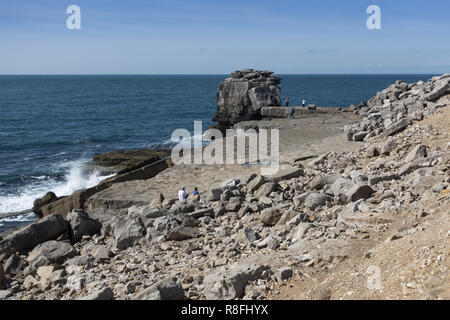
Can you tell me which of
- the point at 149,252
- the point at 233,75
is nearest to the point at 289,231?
the point at 149,252

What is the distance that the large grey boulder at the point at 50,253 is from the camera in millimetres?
9641

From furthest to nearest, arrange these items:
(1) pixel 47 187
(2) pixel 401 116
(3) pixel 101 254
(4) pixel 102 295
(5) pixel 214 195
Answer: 1. (1) pixel 47 187
2. (2) pixel 401 116
3. (5) pixel 214 195
4. (3) pixel 101 254
5. (4) pixel 102 295

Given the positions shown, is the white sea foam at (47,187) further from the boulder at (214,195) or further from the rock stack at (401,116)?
the rock stack at (401,116)

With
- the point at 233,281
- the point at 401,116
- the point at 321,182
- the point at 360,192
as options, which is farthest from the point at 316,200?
the point at 401,116

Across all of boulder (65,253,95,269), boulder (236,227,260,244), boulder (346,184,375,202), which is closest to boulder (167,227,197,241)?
boulder (236,227,260,244)

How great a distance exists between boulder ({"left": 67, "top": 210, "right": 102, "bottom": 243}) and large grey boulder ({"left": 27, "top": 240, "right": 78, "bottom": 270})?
859 millimetres

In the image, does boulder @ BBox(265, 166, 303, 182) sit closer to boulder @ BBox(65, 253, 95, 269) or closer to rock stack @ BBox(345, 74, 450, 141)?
rock stack @ BBox(345, 74, 450, 141)

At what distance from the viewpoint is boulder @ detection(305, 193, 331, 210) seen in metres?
10.4

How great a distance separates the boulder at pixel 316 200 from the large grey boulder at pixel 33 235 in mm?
6296

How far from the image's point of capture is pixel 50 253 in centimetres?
986

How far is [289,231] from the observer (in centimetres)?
928

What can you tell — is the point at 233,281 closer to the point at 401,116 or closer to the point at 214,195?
the point at 214,195

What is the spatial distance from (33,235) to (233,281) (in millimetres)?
6532
